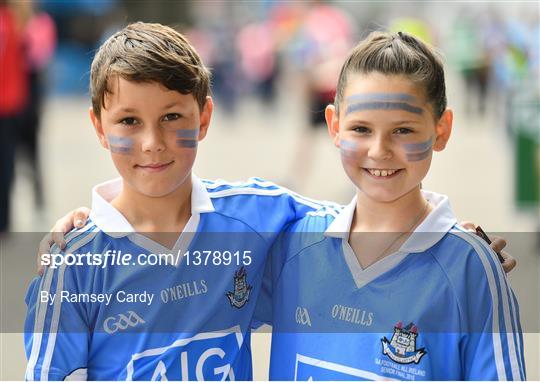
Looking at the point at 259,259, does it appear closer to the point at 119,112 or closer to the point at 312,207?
the point at 312,207

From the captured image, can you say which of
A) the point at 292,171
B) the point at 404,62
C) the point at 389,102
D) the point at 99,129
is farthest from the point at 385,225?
the point at 292,171

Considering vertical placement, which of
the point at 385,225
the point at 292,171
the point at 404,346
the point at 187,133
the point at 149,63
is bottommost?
the point at 404,346

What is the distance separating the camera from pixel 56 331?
2611 millimetres

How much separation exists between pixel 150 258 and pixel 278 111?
18058mm

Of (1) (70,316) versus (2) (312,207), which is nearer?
(1) (70,316)

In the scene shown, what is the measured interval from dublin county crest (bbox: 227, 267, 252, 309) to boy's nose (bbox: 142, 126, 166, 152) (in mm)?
446

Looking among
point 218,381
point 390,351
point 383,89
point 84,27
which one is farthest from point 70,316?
point 84,27

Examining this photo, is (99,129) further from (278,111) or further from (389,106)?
(278,111)

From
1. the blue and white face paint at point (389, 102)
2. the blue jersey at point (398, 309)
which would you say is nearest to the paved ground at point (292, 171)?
the blue jersey at point (398, 309)

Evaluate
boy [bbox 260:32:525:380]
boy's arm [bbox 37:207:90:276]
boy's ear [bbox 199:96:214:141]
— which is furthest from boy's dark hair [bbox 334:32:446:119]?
boy's arm [bbox 37:207:90:276]

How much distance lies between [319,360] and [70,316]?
68 cm

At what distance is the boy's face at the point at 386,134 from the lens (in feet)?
8.54

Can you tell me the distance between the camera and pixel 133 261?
272 centimetres

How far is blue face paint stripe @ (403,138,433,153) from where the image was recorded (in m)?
2.62
